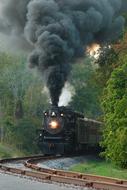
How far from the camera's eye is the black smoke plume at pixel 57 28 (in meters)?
30.4

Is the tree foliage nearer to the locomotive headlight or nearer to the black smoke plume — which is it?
the locomotive headlight

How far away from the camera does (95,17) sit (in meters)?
31.5

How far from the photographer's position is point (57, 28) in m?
30.5

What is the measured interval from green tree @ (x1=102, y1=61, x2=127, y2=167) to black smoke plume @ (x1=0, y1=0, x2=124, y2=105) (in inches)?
233

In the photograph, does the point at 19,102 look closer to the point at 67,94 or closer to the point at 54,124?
the point at 67,94

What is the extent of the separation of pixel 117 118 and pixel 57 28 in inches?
372

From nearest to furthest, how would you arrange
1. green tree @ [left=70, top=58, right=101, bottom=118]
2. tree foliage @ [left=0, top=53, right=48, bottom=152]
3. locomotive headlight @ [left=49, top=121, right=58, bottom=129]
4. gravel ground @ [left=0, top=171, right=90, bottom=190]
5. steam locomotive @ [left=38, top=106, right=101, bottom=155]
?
gravel ground @ [left=0, top=171, right=90, bottom=190] → steam locomotive @ [left=38, top=106, right=101, bottom=155] → locomotive headlight @ [left=49, top=121, right=58, bottom=129] → tree foliage @ [left=0, top=53, right=48, bottom=152] → green tree @ [left=70, top=58, right=101, bottom=118]

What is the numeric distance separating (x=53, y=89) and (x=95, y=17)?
213 inches

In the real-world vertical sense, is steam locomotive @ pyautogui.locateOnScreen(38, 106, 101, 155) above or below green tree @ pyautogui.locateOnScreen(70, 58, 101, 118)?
below

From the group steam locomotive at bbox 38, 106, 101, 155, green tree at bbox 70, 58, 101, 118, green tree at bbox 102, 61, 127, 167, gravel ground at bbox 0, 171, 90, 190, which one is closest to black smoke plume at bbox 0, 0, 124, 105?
steam locomotive at bbox 38, 106, 101, 155

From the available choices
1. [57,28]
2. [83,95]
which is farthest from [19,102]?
[57,28]

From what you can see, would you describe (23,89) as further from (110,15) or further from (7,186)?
(7,186)

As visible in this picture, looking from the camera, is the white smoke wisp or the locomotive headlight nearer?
the locomotive headlight

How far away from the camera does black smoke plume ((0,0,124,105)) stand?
3039 centimetres
